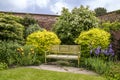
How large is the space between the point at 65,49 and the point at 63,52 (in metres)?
→ 0.18

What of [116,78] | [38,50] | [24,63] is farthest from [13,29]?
[116,78]

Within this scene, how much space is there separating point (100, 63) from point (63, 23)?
4008 mm

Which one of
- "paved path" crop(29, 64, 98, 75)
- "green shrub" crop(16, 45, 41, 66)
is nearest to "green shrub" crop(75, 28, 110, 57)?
"paved path" crop(29, 64, 98, 75)

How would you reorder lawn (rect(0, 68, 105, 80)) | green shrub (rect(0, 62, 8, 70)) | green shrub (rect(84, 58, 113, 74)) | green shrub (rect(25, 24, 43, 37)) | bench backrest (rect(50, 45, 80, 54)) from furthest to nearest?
green shrub (rect(25, 24, 43, 37))
bench backrest (rect(50, 45, 80, 54))
green shrub (rect(0, 62, 8, 70))
green shrub (rect(84, 58, 113, 74))
lawn (rect(0, 68, 105, 80))

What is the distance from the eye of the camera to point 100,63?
369 inches

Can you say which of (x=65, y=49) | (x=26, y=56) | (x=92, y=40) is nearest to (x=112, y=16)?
(x=92, y=40)

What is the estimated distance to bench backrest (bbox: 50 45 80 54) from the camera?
10828 millimetres

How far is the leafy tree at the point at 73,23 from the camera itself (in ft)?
41.1

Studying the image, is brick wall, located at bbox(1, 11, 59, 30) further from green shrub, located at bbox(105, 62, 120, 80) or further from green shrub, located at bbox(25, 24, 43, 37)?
green shrub, located at bbox(105, 62, 120, 80)

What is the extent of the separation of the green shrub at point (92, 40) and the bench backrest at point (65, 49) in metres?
0.60

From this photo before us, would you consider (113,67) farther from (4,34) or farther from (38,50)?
(4,34)

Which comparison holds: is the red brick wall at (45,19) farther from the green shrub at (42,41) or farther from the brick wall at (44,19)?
the green shrub at (42,41)

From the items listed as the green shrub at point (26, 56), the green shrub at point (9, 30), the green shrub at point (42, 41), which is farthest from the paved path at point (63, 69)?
the green shrub at point (9, 30)

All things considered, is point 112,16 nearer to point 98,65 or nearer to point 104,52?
point 104,52
